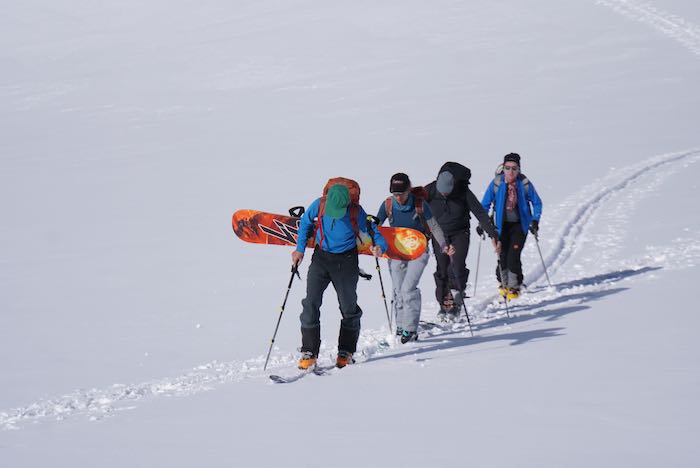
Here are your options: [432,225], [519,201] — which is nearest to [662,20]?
[519,201]

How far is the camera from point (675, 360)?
7.07 metres

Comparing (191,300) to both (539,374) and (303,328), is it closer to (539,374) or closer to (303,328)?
(303,328)

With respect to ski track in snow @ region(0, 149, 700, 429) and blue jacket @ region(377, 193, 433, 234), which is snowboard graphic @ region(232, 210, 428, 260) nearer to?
blue jacket @ region(377, 193, 433, 234)

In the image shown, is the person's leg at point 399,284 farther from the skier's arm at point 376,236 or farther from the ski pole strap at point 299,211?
the ski pole strap at point 299,211

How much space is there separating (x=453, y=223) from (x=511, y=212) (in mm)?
1236

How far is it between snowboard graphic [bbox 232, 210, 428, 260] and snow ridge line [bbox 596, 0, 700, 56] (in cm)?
3159

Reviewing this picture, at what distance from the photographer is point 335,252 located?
311 inches

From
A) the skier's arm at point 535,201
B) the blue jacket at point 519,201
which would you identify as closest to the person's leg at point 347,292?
the blue jacket at point 519,201

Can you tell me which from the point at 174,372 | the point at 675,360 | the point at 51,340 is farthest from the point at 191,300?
the point at 675,360

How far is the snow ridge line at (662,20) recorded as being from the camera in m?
39.1

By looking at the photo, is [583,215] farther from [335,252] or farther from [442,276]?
[335,252]

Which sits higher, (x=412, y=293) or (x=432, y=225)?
(x=432, y=225)

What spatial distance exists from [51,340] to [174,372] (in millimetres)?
2170

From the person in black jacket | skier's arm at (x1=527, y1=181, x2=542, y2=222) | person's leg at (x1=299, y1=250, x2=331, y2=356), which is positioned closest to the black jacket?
the person in black jacket
